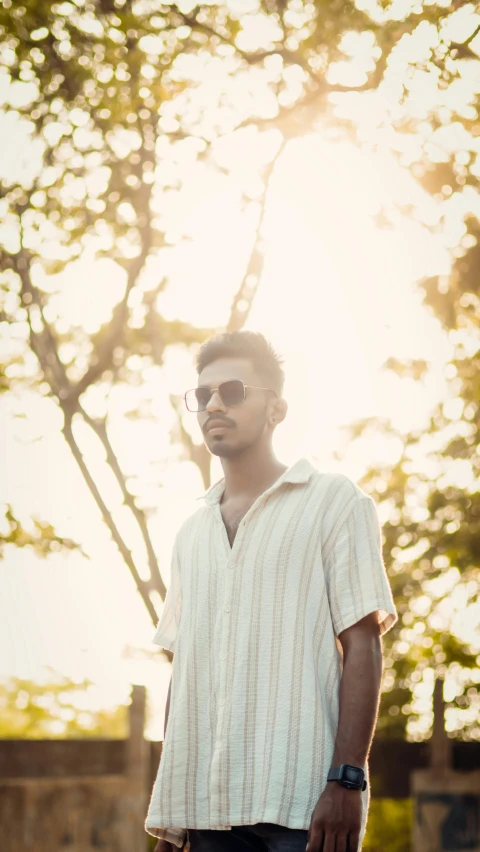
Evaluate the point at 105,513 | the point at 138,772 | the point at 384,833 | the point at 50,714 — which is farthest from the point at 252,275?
the point at 50,714

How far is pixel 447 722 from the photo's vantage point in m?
9.54

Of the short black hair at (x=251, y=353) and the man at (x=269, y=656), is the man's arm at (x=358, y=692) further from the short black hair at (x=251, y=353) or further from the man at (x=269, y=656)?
the short black hair at (x=251, y=353)

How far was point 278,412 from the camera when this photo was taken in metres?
3.34

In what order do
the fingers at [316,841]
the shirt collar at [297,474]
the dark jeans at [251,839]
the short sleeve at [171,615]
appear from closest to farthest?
1. the fingers at [316,841]
2. the dark jeans at [251,839]
3. the shirt collar at [297,474]
4. the short sleeve at [171,615]

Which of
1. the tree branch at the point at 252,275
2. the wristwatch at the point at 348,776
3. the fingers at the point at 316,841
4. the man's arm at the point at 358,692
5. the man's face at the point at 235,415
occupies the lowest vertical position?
the fingers at the point at 316,841

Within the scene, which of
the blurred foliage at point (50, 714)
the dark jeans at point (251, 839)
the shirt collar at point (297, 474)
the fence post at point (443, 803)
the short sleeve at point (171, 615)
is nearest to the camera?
the dark jeans at point (251, 839)

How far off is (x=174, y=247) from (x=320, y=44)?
1.71 metres

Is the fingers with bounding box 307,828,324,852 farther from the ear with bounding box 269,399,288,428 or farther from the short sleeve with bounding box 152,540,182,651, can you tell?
the ear with bounding box 269,399,288,428

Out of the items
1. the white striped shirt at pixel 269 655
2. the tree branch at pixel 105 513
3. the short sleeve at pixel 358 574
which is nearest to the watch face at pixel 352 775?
the white striped shirt at pixel 269 655

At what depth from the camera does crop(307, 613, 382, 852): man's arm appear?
2621 mm

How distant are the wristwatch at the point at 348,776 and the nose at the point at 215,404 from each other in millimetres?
1080

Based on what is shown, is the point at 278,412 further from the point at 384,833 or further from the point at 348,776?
the point at 384,833

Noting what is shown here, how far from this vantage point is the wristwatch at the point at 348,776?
267cm

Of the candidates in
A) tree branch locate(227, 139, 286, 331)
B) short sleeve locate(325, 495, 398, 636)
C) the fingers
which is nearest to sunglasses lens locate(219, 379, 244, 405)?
short sleeve locate(325, 495, 398, 636)
